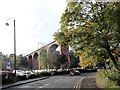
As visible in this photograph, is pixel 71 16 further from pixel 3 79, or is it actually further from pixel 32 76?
pixel 32 76

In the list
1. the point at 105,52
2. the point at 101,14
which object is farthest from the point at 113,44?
the point at 101,14

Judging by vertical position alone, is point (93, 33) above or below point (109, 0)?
below

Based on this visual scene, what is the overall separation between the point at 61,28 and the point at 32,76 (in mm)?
27083

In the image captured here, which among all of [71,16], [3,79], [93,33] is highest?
[71,16]

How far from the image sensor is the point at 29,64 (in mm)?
148750

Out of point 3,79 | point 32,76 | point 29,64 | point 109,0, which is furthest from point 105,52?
point 29,64

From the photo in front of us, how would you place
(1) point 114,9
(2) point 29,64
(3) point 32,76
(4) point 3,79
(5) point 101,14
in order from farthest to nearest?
(2) point 29,64 < (3) point 32,76 < (4) point 3,79 < (5) point 101,14 < (1) point 114,9

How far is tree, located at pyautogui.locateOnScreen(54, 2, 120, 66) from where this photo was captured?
26.9 m

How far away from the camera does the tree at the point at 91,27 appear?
88.3 ft

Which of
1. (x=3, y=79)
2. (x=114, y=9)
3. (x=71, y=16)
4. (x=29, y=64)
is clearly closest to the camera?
(x=114, y=9)

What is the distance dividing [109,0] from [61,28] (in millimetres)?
5871

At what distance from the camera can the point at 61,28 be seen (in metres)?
31.0

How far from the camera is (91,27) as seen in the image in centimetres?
2878

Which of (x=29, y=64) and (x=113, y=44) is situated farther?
(x=29, y=64)
